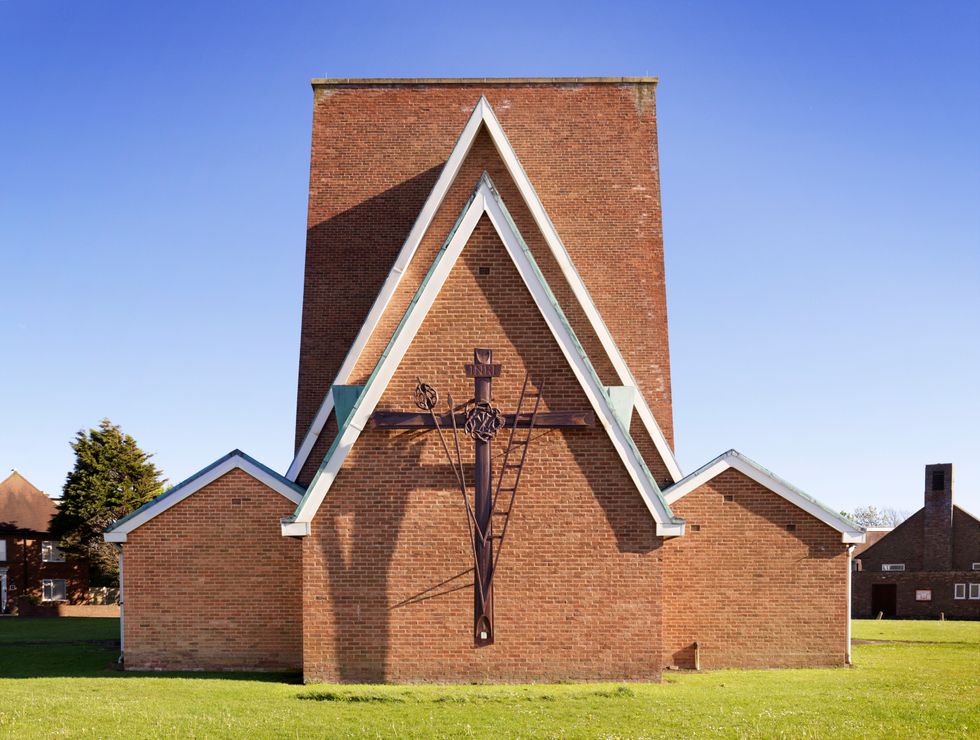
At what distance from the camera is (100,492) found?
1757 inches

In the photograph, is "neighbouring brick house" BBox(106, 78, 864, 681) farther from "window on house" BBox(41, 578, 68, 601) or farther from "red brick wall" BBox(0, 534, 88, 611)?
"window on house" BBox(41, 578, 68, 601)

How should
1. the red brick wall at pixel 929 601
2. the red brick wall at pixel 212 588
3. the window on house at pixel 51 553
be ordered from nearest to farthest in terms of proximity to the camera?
the red brick wall at pixel 212 588 < the window on house at pixel 51 553 < the red brick wall at pixel 929 601

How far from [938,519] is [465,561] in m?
47.4

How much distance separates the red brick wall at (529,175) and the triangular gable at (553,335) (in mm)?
6840

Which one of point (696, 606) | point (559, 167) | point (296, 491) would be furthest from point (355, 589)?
point (559, 167)

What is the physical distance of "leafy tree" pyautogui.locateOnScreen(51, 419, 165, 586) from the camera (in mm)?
44625

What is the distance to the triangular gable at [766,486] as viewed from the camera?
1770 cm

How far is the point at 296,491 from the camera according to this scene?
57.3 feet

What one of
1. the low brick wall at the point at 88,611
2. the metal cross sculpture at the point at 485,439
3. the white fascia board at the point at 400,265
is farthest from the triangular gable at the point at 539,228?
the low brick wall at the point at 88,611

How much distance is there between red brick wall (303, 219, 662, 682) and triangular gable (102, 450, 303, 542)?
102 inches

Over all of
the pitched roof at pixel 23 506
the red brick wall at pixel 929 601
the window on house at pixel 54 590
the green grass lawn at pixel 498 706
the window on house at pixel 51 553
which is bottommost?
the red brick wall at pixel 929 601

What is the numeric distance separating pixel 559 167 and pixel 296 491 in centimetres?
1103

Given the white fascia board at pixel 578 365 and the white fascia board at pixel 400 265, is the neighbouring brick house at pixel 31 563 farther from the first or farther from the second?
the white fascia board at pixel 578 365

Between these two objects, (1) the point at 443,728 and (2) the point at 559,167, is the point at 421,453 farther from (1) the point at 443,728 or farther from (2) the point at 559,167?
(2) the point at 559,167
